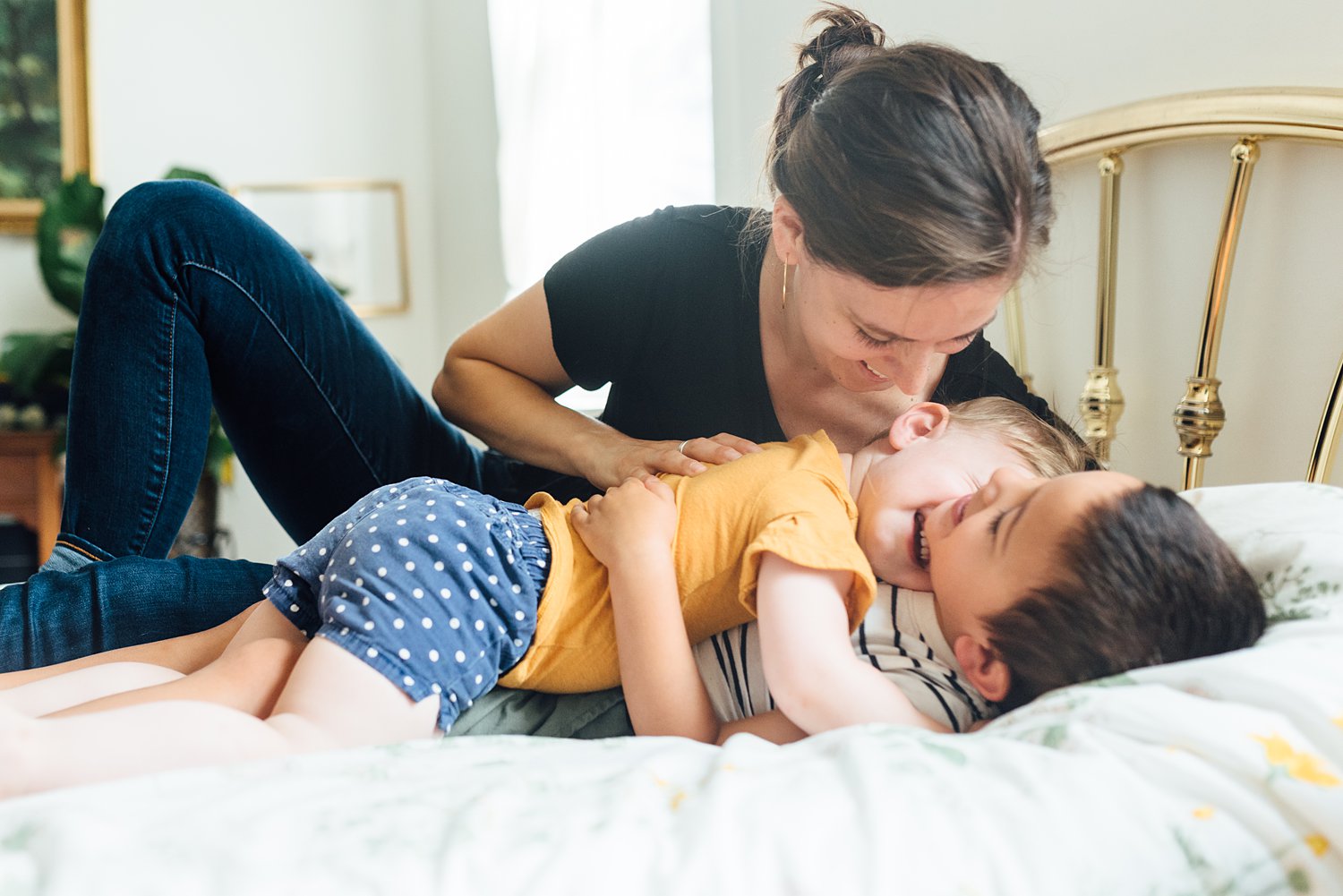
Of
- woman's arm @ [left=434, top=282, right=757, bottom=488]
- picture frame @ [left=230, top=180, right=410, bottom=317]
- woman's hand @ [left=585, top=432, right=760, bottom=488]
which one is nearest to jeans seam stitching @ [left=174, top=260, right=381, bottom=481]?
woman's arm @ [left=434, top=282, right=757, bottom=488]

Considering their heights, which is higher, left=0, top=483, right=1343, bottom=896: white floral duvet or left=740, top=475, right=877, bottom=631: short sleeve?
left=740, top=475, right=877, bottom=631: short sleeve

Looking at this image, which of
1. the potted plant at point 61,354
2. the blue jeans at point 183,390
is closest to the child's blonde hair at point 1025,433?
the blue jeans at point 183,390

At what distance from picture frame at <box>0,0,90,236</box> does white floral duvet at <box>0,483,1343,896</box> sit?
3.28m

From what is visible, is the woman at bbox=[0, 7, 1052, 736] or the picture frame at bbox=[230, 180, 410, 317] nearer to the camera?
the woman at bbox=[0, 7, 1052, 736]

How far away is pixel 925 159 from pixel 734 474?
332 millimetres

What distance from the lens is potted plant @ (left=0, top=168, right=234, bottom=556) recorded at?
293 cm

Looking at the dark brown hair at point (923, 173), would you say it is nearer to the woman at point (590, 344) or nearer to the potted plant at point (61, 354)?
the woman at point (590, 344)

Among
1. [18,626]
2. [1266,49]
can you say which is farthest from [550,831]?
[1266,49]

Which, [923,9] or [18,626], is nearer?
[18,626]

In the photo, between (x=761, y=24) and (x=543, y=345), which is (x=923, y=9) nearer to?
(x=761, y=24)

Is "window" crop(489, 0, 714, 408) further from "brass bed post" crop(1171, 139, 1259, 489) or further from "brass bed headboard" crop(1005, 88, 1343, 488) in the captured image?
"brass bed post" crop(1171, 139, 1259, 489)

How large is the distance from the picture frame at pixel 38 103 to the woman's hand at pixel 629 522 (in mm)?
3034

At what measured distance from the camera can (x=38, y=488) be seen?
Answer: 3143 millimetres

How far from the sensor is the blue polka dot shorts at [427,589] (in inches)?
31.9
